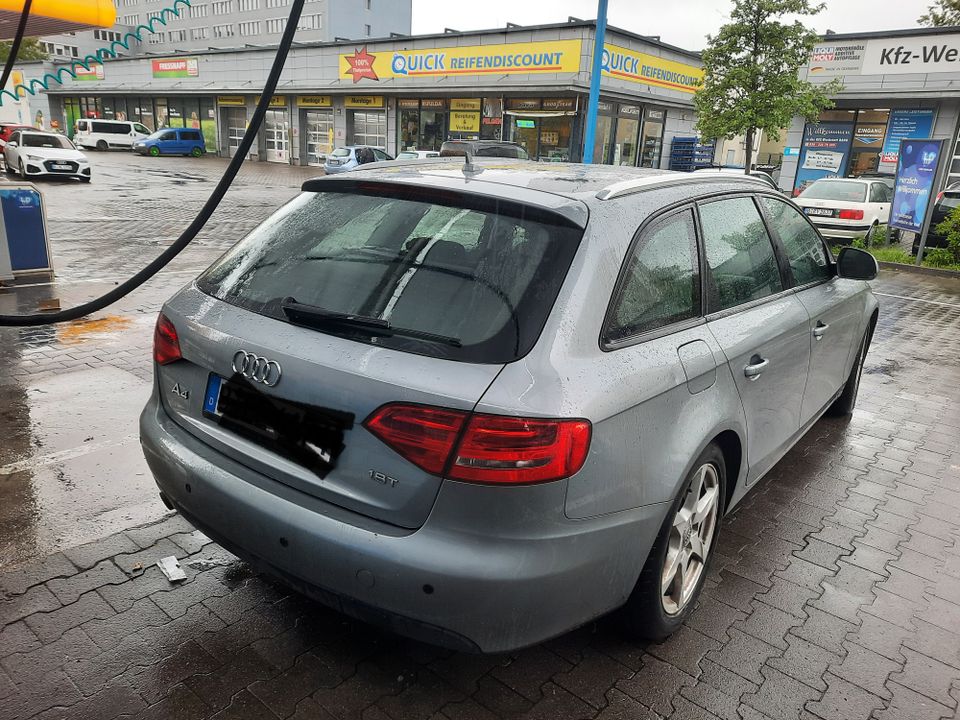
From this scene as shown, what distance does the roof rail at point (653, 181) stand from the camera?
8.42ft

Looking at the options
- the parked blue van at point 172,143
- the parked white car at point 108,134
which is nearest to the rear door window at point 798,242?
the parked blue van at point 172,143

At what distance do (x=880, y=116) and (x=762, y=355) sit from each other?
25001mm

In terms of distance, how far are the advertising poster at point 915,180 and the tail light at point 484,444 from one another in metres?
14.7

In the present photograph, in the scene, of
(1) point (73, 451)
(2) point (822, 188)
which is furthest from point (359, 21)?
(1) point (73, 451)

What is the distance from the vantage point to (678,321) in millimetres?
2645

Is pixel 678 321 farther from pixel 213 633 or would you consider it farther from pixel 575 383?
pixel 213 633

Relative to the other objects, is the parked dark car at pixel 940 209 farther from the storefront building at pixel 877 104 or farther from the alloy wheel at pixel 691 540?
the alloy wheel at pixel 691 540

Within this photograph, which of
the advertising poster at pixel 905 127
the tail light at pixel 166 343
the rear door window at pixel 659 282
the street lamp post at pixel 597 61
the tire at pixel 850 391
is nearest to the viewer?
the rear door window at pixel 659 282

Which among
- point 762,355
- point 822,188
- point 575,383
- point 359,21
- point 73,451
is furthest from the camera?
point 359,21

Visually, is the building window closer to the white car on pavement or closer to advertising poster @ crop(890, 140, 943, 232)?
the white car on pavement

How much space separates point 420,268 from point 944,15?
3714 centimetres

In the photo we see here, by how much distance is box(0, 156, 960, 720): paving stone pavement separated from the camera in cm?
238

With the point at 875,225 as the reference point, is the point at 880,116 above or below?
above

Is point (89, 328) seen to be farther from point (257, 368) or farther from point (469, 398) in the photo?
point (469, 398)
